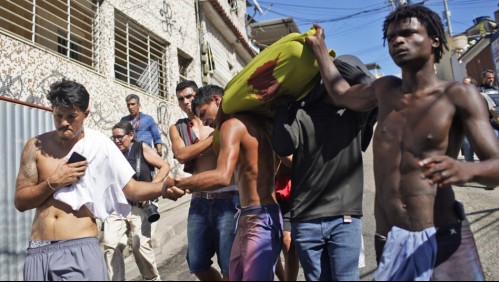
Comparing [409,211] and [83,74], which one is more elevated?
[83,74]

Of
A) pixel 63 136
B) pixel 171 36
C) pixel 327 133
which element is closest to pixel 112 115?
pixel 171 36

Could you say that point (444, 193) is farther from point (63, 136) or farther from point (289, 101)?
point (63, 136)

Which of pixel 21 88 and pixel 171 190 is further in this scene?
pixel 21 88

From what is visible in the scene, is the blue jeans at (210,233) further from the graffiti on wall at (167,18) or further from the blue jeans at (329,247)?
the graffiti on wall at (167,18)

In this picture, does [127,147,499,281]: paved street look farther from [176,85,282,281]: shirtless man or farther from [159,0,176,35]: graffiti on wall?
[159,0,176,35]: graffiti on wall

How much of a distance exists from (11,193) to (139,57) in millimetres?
5562

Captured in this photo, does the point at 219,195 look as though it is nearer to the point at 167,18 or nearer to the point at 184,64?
the point at 167,18

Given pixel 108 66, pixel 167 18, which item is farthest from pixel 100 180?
pixel 167 18

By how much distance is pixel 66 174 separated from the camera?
8.14ft

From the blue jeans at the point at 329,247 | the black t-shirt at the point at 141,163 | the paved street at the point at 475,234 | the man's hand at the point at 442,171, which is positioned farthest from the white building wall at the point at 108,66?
the man's hand at the point at 442,171

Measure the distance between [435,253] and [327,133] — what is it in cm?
96

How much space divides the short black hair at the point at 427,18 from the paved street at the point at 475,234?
2767 millimetres

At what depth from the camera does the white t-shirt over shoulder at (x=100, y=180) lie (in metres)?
2.58

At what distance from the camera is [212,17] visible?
1305cm
